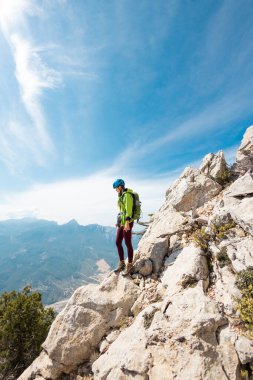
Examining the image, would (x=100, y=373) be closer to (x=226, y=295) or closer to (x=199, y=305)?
(x=199, y=305)

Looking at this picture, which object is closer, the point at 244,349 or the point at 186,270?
the point at 244,349

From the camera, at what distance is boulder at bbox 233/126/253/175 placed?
50.0 ft

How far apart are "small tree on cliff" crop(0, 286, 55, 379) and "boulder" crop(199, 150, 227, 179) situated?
19.2m

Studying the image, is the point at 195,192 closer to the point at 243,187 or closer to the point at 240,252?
the point at 243,187

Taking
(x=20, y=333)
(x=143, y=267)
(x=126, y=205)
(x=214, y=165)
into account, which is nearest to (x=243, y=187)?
(x=214, y=165)

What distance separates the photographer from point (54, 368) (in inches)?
415

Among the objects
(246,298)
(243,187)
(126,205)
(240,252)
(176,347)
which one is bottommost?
(176,347)

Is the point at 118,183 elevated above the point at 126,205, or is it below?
above

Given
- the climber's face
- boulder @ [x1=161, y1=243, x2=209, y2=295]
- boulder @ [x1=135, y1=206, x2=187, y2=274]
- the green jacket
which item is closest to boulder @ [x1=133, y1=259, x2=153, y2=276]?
boulder @ [x1=135, y1=206, x2=187, y2=274]

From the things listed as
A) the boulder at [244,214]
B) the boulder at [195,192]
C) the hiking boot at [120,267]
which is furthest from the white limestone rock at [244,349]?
the boulder at [195,192]

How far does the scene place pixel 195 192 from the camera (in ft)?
52.5

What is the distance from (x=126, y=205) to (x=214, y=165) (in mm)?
9203

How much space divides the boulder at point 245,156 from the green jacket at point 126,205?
7855 mm

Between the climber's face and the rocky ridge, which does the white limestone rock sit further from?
the climber's face
